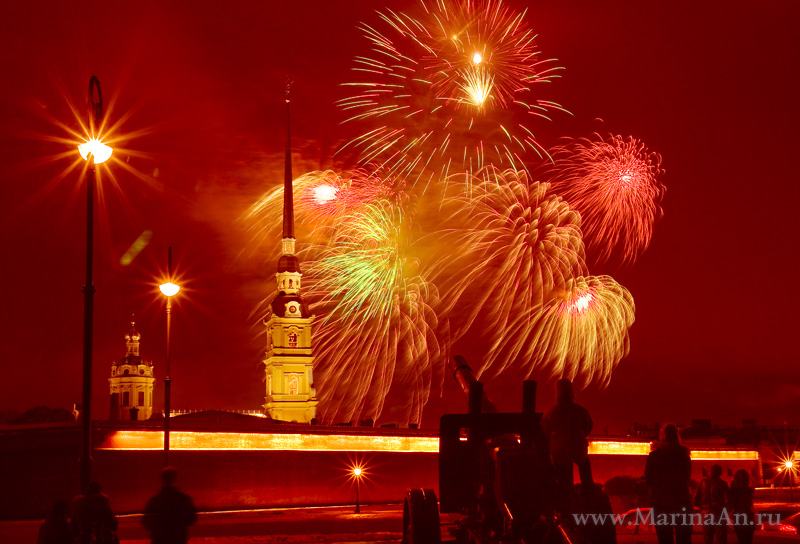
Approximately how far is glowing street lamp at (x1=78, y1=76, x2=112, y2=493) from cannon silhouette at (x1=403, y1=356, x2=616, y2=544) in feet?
20.3

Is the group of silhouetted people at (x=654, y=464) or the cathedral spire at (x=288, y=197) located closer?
the group of silhouetted people at (x=654, y=464)

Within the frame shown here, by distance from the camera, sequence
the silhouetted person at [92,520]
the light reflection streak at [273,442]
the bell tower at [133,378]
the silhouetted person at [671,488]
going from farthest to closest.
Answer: the bell tower at [133,378] → the light reflection streak at [273,442] → the silhouetted person at [92,520] → the silhouetted person at [671,488]

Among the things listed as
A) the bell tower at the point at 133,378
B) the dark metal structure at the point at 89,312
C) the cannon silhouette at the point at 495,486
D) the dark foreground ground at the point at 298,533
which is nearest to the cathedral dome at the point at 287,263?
the bell tower at the point at 133,378

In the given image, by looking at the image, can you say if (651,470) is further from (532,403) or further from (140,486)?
(140,486)

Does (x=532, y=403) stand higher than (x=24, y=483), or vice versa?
(x=532, y=403)

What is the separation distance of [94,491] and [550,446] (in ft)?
17.3

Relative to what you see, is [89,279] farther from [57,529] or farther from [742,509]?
[742,509]

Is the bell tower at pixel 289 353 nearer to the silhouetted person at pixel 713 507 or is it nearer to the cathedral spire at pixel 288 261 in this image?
the cathedral spire at pixel 288 261

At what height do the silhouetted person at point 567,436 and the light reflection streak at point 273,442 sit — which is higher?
the silhouetted person at point 567,436

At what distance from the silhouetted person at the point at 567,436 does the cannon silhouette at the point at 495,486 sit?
12cm

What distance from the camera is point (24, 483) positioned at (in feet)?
106

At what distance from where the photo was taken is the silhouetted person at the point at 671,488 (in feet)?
25.3

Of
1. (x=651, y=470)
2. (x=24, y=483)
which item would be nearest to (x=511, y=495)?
(x=651, y=470)

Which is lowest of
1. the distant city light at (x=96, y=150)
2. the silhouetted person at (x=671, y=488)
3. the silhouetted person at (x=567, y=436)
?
the silhouetted person at (x=671, y=488)
